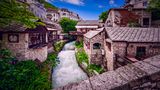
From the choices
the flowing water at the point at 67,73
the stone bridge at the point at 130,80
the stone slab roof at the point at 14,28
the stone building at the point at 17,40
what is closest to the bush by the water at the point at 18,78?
the stone building at the point at 17,40

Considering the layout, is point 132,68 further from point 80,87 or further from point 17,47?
point 17,47

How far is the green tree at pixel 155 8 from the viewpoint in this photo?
1068 inches

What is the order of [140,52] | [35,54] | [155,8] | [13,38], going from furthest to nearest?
[155,8], [35,54], [13,38], [140,52]

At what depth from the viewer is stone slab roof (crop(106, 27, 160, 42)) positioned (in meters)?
15.2

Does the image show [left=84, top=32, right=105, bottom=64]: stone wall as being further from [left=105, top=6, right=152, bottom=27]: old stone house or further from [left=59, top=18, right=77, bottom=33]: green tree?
[left=59, top=18, right=77, bottom=33]: green tree

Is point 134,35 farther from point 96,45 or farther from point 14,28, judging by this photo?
point 14,28

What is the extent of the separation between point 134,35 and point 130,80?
43.5 ft

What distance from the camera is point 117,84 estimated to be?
12.4 ft

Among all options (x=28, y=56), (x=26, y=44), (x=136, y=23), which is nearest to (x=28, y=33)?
(x=26, y=44)

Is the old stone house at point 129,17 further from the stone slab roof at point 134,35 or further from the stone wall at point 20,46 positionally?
the stone wall at point 20,46

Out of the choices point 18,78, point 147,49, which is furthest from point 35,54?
point 147,49

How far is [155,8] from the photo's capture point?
28625 mm

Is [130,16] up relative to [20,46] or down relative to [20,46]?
up

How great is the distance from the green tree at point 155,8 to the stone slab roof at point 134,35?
1125cm
